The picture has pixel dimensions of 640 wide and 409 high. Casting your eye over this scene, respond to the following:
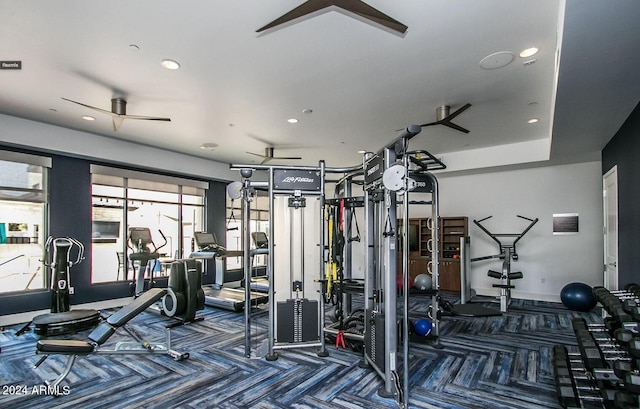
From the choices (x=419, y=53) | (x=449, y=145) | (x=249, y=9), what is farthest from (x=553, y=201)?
Answer: (x=249, y=9)

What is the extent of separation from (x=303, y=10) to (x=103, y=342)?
11.0ft

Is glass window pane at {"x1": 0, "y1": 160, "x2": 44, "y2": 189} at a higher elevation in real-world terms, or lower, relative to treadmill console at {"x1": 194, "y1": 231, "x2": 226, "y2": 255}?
higher

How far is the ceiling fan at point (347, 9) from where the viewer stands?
7.35 feet

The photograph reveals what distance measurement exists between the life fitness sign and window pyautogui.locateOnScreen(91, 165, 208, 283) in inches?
143

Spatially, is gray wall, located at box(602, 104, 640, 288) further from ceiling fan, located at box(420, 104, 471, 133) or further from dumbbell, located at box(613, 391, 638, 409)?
dumbbell, located at box(613, 391, 638, 409)

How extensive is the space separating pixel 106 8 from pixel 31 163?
4255 millimetres

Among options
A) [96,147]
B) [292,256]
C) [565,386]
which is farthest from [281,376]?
[96,147]

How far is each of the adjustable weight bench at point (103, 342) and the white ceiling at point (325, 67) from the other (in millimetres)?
2459

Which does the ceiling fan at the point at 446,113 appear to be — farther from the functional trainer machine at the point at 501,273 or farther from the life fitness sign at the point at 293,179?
the functional trainer machine at the point at 501,273

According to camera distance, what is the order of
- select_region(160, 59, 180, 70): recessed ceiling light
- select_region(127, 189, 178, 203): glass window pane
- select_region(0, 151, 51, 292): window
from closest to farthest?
1. select_region(160, 59, 180, 70): recessed ceiling light
2. select_region(0, 151, 51, 292): window
3. select_region(127, 189, 178, 203): glass window pane

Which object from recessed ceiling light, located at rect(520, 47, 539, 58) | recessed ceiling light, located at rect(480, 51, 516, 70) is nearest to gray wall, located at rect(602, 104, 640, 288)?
recessed ceiling light, located at rect(520, 47, 539, 58)

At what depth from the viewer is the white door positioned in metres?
4.63

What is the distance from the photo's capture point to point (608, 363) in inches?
97.9

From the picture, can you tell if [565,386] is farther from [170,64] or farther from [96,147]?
[96,147]
